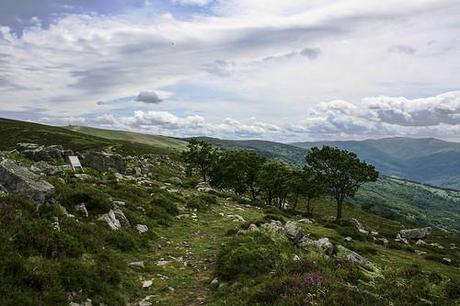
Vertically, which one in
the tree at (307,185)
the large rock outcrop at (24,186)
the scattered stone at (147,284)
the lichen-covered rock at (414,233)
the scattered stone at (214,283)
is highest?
the large rock outcrop at (24,186)

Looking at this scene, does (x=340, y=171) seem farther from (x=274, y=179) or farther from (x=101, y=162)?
(x=101, y=162)

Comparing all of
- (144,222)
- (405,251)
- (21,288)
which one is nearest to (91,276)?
(21,288)

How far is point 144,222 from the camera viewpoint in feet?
83.5

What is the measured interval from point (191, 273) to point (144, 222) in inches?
324

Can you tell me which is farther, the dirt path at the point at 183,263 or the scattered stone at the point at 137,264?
the scattered stone at the point at 137,264

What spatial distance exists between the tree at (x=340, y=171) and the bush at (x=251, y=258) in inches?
2147

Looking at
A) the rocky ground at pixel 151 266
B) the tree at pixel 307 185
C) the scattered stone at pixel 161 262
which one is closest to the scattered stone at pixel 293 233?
the rocky ground at pixel 151 266

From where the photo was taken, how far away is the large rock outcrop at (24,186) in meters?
16.8

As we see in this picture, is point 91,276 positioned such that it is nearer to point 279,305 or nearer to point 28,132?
point 279,305

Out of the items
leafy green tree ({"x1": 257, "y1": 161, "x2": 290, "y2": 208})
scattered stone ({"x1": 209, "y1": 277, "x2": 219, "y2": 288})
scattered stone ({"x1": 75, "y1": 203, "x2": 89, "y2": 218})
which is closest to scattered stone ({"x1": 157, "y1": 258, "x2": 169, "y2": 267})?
scattered stone ({"x1": 209, "y1": 277, "x2": 219, "y2": 288})

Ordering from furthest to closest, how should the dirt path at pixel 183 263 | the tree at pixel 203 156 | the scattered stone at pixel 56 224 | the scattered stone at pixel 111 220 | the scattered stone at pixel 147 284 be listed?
the tree at pixel 203 156 → the scattered stone at pixel 111 220 → the scattered stone at pixel 147 284 → the scattered stone at pixel 56 224 → the dirt path at pixel 183 263

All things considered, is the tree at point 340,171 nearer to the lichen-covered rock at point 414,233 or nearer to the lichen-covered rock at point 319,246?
the lichen-covered rock at point 414,233

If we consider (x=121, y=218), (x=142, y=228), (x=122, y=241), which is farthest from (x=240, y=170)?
(x=122, y=241)

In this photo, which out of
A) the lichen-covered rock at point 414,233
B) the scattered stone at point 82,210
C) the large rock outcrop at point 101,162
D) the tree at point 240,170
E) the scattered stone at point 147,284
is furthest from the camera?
the tree at point 240,170
